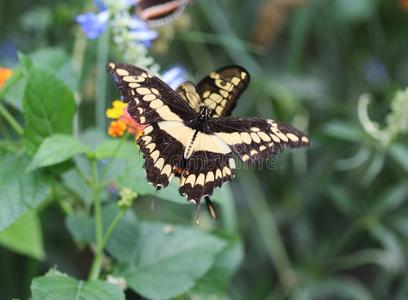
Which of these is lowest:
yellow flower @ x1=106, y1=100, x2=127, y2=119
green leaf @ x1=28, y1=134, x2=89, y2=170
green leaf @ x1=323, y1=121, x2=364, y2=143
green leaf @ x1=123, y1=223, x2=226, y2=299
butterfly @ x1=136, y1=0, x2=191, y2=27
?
green leaf @ x1=123, y1=223, x2=226, y2=299

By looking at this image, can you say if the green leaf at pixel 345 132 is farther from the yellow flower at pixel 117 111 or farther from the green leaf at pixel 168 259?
the yellow flower at pixel 117 111

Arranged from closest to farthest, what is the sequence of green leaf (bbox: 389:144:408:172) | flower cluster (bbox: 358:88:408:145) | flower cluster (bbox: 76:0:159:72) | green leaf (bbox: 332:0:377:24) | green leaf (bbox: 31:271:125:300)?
green leaf (bbox: 31:271:125:300), flower cluster (bbox: 76:0:159:72), flower cluster (bbox: 358:88:408:145), green leaf (bbox: 389:144:408:172), green leaf (bbox: 332:0:377:24)

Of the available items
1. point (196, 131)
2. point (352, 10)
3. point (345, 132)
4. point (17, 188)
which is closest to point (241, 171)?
point (345, 132)

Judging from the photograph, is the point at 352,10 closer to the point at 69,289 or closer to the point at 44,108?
the point at 44,108

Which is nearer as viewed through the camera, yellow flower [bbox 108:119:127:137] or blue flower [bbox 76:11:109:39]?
yellow flower [bbox 108:119:127:137]

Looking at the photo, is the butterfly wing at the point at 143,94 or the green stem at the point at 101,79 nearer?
the butterfly wing at the point at 143,94

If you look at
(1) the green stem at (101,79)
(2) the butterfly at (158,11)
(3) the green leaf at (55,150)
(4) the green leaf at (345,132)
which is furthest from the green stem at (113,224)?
(4) the green leaf at (345,132)

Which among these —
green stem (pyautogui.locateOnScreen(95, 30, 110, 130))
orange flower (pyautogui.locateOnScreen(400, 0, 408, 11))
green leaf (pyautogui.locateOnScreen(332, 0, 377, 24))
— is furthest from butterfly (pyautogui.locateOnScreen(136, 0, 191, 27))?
orange flower (pyautogui.locateOnScreen(400, 0, 408, 11))

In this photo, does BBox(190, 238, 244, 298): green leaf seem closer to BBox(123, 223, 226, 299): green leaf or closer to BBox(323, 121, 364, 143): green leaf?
BBox(123, 223, 226, 299): green leaf
